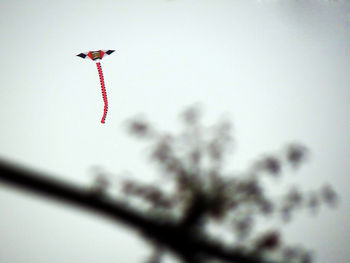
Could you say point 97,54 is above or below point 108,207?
above

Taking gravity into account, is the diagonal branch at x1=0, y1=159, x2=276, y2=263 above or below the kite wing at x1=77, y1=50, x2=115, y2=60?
below

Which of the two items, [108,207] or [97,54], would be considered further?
[97,54]

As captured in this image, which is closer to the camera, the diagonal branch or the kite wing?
the diagonal branch

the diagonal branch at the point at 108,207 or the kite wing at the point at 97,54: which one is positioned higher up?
the kite wing at the point at 97,54

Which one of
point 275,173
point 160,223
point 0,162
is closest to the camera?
point 0,162

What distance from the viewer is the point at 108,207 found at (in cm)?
99

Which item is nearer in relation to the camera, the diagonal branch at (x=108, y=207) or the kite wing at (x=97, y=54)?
the diagonal branch at (x=108, y=207)

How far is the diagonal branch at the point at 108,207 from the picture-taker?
2.76 ft

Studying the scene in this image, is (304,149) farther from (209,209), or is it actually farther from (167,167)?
(167,167)

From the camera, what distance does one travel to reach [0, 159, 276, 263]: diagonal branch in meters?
0.84

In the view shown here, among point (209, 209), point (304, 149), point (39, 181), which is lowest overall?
point (39, 181)

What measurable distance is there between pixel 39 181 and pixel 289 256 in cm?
457

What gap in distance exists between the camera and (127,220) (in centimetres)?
104

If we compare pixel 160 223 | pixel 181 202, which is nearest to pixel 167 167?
pixel 181 202
